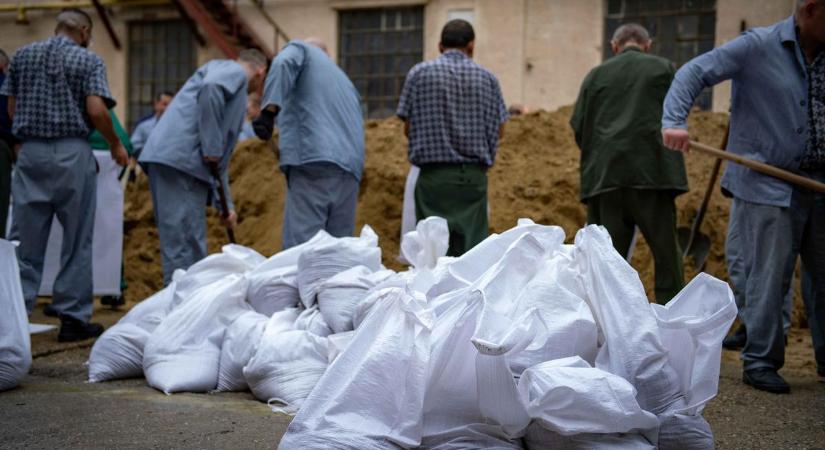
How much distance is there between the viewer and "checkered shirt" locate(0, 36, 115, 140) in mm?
5477

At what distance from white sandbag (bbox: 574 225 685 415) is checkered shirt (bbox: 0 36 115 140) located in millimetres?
3669

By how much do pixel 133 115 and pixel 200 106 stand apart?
10996mm

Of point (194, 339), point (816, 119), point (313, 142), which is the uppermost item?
point (816, 119)

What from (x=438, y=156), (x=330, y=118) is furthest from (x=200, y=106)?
(x=438, y=156)

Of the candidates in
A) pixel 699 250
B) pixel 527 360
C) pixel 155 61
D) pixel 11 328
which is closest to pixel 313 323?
pixel 11 328

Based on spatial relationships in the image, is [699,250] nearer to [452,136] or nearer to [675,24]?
[452,136]

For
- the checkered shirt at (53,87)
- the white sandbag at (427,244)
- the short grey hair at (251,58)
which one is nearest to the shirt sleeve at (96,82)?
the checkered shirt at (53,87)

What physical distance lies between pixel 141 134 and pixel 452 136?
12.9 ft

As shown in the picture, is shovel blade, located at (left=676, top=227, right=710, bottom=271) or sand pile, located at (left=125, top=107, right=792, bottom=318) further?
sand pile, located at (left=125, top=107, right=792, bottom=318)

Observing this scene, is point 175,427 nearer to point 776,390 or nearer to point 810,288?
point 776,390

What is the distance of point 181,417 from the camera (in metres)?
3.44

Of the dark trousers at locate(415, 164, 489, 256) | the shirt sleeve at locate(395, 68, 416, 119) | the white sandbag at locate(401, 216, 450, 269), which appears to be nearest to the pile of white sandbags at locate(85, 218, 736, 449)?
the white sandbag at locate(401, 216, 450, 269)

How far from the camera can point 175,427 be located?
10.7ft

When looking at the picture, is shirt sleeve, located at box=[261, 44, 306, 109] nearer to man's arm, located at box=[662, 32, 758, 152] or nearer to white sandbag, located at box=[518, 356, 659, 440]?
man's arm, located at box=[662, 32, 758, 152]
